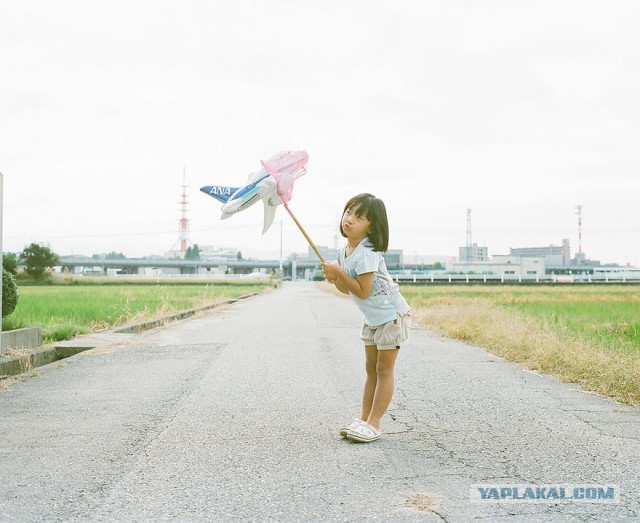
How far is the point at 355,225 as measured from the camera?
3879 mm

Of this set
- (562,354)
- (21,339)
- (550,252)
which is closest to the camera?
(562,354)

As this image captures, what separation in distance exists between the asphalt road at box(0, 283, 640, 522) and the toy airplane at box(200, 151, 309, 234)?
145 centimetres

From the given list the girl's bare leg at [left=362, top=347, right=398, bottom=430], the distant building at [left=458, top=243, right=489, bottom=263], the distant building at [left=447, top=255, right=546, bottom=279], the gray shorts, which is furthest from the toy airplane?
the distant building at [left=458, top=243, right=489, bottom=263]

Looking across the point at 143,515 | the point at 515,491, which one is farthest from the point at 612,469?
the point at 143,515

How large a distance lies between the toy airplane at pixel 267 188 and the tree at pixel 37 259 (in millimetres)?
54726

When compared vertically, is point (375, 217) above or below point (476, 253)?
below

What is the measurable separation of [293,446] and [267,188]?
1.57m

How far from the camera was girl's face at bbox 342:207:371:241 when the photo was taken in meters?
3.88

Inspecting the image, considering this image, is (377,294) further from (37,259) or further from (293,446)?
(37,259)

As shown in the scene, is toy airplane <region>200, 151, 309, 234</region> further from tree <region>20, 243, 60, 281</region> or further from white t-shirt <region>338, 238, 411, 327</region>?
tree <region>20, 243, 60, 281</region>

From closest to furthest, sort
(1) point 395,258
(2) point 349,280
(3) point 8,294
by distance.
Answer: (2) point 349,280 < (3) point 8,294 < (1) point 395,258

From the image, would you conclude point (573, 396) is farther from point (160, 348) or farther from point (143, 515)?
point (160, 348)

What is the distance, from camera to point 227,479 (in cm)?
313

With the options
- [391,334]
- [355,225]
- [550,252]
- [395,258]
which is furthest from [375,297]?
[550,252]
